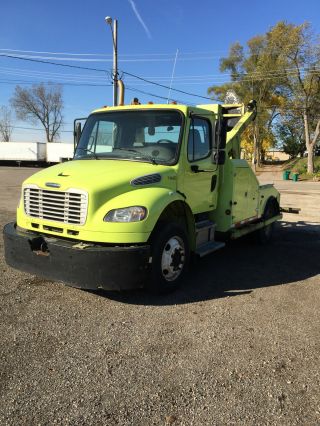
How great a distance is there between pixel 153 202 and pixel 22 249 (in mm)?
1657

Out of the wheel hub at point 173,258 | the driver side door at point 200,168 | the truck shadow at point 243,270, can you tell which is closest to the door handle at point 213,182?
the driver side door at point 200,168

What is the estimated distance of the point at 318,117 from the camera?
→ 40.9 m

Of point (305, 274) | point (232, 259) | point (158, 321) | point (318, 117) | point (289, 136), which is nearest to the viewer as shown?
point (158, 321)

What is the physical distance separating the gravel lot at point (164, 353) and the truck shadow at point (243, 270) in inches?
1.5

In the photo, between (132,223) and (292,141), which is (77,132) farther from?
(292,141)

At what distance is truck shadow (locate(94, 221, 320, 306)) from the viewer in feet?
16.3

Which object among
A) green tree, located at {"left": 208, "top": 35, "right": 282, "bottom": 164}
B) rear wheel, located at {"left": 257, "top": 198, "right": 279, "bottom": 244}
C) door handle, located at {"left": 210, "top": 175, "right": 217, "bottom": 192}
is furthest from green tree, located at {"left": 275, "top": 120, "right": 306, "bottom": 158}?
door handle, located at {"left": 210, "top": 175, "right": 217, "bottom": 192}

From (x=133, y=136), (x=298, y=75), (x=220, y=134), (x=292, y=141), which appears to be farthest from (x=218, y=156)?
(x=292, y=141)

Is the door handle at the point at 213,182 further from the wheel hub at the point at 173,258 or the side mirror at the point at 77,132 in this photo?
the side mirror at the point at 77,132

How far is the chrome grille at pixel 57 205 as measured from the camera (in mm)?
4398

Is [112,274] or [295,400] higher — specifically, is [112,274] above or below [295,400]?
above

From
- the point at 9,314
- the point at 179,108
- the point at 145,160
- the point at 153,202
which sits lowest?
the point at 9,314

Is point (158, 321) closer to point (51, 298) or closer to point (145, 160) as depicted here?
point (51, 298)

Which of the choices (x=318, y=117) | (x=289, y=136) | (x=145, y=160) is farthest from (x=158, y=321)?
(x=289, y=136)
